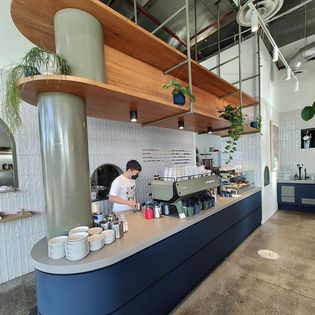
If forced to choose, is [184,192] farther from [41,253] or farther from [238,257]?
[238,257]

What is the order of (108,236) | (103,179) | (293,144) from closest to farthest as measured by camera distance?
(108,236) < (103,179) < (293,144)

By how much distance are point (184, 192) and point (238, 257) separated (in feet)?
5.47

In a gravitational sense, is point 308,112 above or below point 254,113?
above

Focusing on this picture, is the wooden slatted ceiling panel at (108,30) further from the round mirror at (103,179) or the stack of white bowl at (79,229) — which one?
the round mirror at (103,179)

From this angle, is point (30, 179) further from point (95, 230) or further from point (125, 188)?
point (95, 230)

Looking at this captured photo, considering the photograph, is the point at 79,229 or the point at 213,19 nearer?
the point at 79,229

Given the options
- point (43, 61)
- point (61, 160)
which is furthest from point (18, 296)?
point (43, 61)

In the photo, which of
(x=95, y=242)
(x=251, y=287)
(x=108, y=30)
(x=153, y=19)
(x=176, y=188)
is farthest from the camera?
(x=153, y=19)

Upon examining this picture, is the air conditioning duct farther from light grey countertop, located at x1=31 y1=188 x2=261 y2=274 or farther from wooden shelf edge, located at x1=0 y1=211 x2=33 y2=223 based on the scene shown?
wooden shelf edge, located at x1=0 y1=211 x2=33 y2=223

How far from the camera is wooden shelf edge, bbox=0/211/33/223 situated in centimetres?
239

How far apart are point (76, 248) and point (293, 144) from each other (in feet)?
21.2

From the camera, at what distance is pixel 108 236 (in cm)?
154

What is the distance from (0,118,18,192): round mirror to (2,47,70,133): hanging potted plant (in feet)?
5.20

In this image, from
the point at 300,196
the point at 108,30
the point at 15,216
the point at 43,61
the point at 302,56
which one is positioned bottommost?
the point at 300,196
